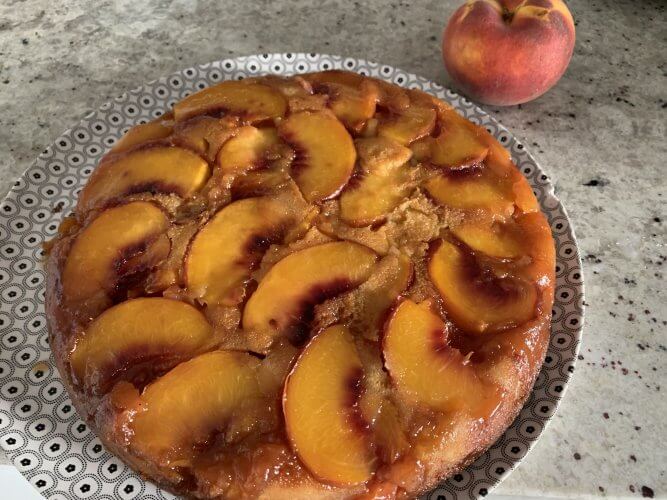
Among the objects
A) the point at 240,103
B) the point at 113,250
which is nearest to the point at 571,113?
the point at 240,103

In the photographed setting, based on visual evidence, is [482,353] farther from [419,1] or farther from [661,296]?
[419,1]

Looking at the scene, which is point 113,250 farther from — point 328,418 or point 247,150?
point 328,418

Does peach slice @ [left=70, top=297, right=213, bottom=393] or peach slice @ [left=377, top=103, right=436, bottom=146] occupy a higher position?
peach slice @ [left=377, top=103, right=436, bottom=146]

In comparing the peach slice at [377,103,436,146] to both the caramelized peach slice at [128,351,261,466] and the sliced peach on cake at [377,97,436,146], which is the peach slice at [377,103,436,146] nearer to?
the sliced peach on cake at [377,97,436,146]

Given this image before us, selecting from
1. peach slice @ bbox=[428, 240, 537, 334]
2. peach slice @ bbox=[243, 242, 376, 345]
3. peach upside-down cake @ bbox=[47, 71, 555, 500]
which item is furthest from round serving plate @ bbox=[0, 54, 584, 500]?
peach slice @ bbox=[243, 242, 376, 345]

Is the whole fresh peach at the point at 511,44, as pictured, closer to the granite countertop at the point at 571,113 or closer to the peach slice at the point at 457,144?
the granite countertop at the point at 571,113

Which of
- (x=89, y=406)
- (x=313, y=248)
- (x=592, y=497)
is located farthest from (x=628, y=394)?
(x=89, y=406)

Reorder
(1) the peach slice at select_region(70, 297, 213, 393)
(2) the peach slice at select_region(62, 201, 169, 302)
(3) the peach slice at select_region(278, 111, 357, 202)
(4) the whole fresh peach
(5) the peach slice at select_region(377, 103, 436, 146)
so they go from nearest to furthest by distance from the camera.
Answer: (1) the peach slice at select_region(70, 297, 213, 393) < (2) the peach slice at select_region(62, 201, 169, 302) < (3) the peach slice at select_region(278, 111, 357, 202) < (5) the peach slice at select_region(377, 103, 436, 146) < (4) the whole fresh peach
